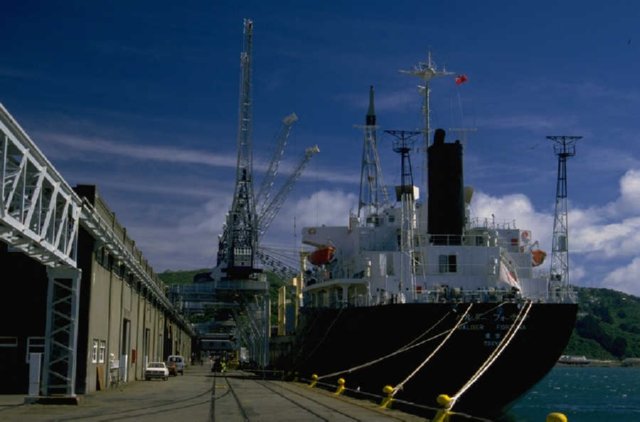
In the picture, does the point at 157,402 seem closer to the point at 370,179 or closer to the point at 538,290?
the point at 538,290

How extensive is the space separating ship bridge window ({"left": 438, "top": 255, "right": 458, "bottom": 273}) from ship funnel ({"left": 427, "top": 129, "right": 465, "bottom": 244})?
1.11 meters

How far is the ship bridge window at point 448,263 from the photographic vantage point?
4003 cm

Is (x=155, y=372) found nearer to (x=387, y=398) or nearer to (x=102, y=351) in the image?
(x=102, y=351)

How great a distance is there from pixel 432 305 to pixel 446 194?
952cm

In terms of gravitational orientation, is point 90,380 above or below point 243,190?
below

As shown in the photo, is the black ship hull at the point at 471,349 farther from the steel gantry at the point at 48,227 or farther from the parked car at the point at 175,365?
the parked car at the point at 175,365

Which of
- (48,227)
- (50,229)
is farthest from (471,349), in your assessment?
(48,227)

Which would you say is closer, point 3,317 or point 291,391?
point 3,317

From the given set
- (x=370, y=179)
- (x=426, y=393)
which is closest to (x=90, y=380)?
(x=426, y=393)

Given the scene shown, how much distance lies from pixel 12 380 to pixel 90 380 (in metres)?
3.15

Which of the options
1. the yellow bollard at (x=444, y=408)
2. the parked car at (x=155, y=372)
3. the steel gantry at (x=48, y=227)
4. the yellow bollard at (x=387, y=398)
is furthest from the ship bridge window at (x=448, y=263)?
the parked car at (x=155, y=372)

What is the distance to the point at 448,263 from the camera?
40.1 metres

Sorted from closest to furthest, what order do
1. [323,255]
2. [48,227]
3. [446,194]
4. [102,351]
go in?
[48,227]
[102,351]
[446,194]
[323,255]

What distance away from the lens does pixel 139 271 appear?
47719 millimetres
